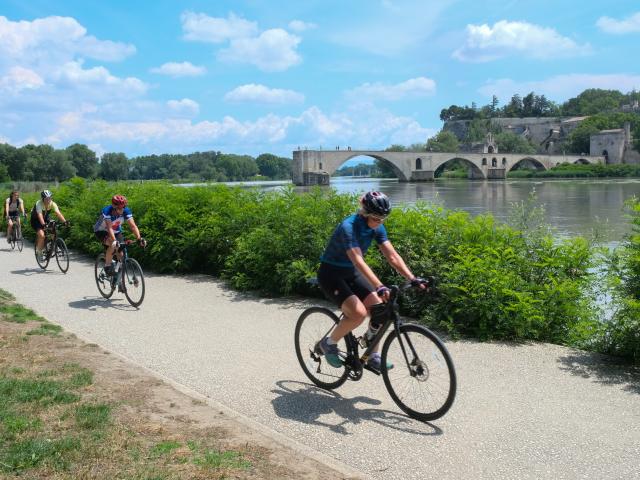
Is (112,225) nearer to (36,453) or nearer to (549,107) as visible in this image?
(36,453)

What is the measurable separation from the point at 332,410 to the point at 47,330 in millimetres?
3809

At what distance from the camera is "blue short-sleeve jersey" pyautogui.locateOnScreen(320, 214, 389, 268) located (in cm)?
443

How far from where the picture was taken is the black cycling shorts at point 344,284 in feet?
15.1

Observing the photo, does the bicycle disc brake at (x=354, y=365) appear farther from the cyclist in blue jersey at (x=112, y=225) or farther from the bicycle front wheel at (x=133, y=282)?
the cyclist in blue jersey at (x=112, y=225)

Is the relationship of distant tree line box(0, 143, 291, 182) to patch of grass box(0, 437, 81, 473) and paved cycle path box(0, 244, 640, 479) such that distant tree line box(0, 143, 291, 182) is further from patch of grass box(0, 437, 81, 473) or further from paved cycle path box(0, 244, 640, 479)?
patch of grass box(0, 437, 81, 473)

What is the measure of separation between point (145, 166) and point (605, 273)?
5084 inches

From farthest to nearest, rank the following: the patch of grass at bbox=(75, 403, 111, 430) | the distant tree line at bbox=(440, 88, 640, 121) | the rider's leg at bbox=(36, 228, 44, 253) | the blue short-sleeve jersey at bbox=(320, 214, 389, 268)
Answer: the distant tree line at bbox=(440, 88, 640, 121) < the rider's leg at bbox=(36, 228, 44, 253) < the blue short-sleeve jersey at bbox=(320, 214, 389, 268) < the patch of grass at bbox=(75, 403, 111, 430)

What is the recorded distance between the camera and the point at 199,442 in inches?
147

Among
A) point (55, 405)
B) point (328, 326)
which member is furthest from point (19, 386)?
point (328, 326)

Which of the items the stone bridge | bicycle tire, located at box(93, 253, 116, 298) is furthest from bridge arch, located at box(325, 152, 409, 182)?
bicycle tire, located at box(93, 253, 116, 298)

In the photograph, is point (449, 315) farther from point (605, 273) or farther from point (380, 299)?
point (380, 299)

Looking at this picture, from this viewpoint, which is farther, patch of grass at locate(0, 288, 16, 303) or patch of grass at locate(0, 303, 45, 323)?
patch of grass at locate(0, 288, 16, 303)

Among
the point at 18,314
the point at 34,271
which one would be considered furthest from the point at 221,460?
the point at 34,271

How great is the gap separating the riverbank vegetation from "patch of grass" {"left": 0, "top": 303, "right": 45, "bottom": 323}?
2885 millimetres
